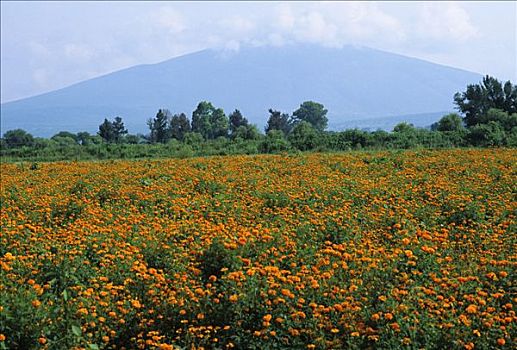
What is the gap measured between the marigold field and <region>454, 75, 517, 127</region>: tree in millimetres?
45626

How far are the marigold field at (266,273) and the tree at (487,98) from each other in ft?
150

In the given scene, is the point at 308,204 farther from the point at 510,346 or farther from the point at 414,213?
the point at 510,346

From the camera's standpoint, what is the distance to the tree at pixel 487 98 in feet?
170

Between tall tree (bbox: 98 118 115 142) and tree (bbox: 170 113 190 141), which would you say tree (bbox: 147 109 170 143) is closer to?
tree (bbox: 170 113 190 141)

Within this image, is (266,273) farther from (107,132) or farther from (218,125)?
(107,132)

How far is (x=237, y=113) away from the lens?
8556 centimetres

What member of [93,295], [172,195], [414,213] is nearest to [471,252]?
[414,213]

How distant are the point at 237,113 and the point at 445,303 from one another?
81531 millimetres

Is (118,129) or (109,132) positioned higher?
(118,129)

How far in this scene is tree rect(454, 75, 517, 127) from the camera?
5171 cm

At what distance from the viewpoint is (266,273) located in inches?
212

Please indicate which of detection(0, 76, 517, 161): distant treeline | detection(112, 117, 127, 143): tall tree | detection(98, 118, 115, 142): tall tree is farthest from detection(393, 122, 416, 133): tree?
detection(98, 118, 115, 142): tall tree

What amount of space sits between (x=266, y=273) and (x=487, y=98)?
52.7 m

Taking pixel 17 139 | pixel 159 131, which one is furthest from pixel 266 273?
pixel 17 139
